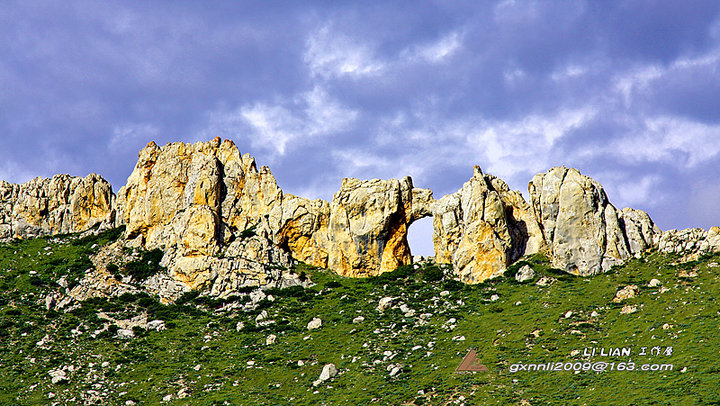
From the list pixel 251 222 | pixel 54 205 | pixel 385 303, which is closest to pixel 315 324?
pixel 385 303

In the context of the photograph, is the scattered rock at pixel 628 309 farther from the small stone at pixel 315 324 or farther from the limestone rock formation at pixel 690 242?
the small stone at pixel 315 324

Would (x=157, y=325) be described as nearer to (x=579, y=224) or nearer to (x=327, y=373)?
(x=327, y=373)

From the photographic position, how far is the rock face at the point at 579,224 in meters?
76.4

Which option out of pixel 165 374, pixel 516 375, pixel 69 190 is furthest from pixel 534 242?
pixel 69 190

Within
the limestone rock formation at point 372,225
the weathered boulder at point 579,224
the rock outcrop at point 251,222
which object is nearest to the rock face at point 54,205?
the rock outcrop at point 251,222

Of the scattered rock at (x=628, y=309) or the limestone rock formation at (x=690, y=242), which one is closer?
the scattered rock at (x=628, y=309)

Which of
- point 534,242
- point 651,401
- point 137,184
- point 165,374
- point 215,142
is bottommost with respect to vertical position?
point 651,401

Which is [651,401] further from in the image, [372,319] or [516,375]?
[372,319]

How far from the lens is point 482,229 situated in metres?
Answer: 83.7

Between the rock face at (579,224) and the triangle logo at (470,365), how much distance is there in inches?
1022

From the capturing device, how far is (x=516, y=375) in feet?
176

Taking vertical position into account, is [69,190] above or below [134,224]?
above

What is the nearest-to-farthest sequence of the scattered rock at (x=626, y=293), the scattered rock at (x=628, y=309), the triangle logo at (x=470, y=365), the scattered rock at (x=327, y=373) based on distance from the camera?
1. the triangle logo at (x=470, y=365)
2. the scattered rock at (x=327, y=373)
3. the scattered rock at (x=628, y=309)
4. the scattered rock at (x=626, y=293)

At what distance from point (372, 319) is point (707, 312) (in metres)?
40.1
